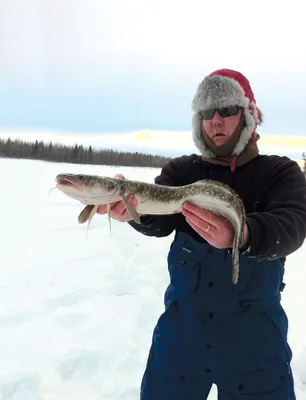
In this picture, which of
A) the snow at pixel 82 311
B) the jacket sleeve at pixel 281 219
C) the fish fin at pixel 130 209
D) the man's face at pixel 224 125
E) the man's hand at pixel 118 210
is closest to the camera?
the jacket sleeve at pixel 281 219

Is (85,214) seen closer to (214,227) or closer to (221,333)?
(214,227)

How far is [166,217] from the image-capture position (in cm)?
255

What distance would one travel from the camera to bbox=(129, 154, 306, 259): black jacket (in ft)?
6.19

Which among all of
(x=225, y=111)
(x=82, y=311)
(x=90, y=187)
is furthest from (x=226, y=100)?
(x=82, y=311)

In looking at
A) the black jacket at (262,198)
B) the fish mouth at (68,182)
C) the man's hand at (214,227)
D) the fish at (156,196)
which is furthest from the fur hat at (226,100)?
the fish mouth at (68,182)

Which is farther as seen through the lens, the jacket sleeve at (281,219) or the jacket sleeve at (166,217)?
the jacket sleeve at (166,217)

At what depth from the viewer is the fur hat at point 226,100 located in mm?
2480

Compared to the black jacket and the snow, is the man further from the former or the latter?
the snow

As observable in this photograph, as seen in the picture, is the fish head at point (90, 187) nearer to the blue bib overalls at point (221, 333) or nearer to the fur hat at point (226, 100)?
the blue bib overalls at point (221, 333)

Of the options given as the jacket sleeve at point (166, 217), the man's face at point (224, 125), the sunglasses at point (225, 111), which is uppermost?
the sunglasses at point (225, 111)

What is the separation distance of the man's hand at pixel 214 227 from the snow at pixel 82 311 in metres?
2.36

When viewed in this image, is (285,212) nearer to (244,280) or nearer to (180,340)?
(244,280)

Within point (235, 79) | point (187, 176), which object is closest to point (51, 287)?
point (187, 176)

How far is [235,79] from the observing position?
2.63 m
